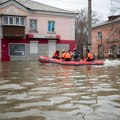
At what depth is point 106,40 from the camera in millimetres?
46969

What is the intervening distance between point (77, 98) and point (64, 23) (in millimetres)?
30346

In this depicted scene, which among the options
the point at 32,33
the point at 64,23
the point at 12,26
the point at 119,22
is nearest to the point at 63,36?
the point at 64,23

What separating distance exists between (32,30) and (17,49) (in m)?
2.99

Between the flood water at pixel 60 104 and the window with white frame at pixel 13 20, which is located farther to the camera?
the window with white frame at pixel 13 20

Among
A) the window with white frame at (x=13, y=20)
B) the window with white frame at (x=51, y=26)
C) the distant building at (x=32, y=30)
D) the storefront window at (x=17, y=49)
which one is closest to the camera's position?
the window with white frame at (x=13, y=20)

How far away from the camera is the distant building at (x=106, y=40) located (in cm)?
4581

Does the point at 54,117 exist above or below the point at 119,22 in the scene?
below

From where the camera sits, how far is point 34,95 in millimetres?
9047

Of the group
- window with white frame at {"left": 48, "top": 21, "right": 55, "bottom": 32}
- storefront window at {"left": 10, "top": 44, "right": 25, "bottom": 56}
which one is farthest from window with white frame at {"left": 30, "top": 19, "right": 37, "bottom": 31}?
storefront window at {"left": 10, "top": 44, "right": 25, "bottom": 56}

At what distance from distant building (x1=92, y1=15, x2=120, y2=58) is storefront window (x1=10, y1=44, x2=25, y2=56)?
48.7 ft

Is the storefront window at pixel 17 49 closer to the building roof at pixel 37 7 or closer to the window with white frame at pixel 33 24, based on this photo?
the window with white frame at pixel 33 24

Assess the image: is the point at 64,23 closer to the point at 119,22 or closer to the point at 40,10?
the point at 40,10

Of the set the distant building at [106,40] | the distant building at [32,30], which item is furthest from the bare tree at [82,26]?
the distant building at [32,30]

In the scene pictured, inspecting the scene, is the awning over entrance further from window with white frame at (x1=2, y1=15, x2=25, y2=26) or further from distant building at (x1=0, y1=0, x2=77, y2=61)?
window with white frame at (x1=2, y1=15, x2=25, y2=26)
